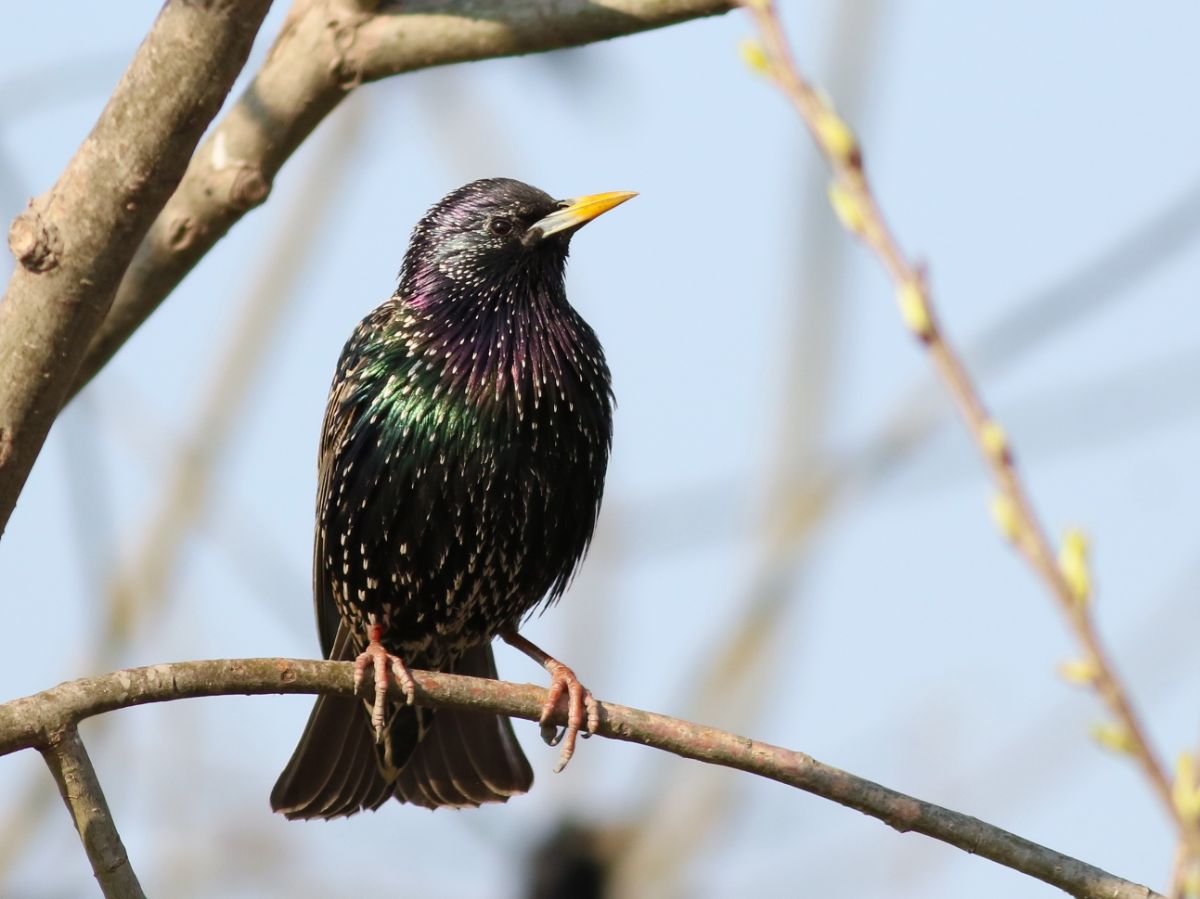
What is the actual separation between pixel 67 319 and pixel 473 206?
7.06 ft

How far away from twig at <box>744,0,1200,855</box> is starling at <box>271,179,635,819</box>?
121 inches

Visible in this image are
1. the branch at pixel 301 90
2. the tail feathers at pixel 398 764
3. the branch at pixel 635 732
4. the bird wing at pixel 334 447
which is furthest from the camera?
the tail feathers at pixel 398 764

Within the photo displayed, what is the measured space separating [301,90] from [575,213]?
4.04 ft

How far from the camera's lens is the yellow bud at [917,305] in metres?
1.27

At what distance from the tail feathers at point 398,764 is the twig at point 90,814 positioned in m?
2.06

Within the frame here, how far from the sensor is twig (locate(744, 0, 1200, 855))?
1.18 m

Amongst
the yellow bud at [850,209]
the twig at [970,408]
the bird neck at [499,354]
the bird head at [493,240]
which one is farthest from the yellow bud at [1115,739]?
the bird head at [493,240]

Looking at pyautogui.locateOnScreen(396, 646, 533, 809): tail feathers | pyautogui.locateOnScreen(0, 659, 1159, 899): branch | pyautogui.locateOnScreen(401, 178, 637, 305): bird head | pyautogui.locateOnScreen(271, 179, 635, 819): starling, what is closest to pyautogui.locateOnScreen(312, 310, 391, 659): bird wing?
pyautogui.locateOnScreen(271, 179, 635, 819): starling

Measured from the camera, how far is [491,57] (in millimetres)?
4219

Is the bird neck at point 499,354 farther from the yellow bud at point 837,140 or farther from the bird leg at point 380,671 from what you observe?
the yellow bud at point 837,140

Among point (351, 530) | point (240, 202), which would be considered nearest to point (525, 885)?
point (351, 530)

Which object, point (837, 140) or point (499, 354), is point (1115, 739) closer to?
point (837, 140)

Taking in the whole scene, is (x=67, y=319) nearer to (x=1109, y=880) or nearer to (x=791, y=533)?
(x=1109, y=880)

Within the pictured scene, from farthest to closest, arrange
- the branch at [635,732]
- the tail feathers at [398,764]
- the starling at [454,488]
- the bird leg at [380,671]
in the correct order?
the tail feathers at [398,764], the starling at [454,488], the bird leg at [380,671], the branch at [635,732]
